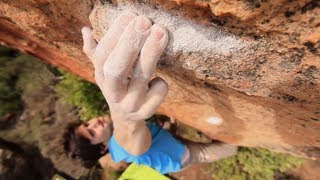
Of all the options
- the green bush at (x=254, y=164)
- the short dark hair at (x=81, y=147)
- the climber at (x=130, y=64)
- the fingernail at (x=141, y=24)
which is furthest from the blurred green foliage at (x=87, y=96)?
the fingernail at (x=141, y=24)

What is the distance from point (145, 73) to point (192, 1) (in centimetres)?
23

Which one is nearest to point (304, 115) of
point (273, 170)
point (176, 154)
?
point (176, 154)

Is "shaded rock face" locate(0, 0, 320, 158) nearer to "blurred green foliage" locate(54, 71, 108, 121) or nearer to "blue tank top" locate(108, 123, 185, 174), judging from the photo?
"blue tank top" locate(108, 123, 185, 174)

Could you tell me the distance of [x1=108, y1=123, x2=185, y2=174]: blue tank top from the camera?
2.13m

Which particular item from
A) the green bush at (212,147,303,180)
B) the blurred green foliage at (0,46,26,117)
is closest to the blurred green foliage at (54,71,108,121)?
the blurred green foliage at (0,46,26,117)

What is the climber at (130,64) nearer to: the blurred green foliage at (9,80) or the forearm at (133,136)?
the forearm at (133,136)

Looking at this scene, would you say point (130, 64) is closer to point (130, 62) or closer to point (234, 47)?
point (130, 62)

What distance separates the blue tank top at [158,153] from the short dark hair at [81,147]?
848 mm

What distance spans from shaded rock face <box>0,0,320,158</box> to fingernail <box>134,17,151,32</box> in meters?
0.05

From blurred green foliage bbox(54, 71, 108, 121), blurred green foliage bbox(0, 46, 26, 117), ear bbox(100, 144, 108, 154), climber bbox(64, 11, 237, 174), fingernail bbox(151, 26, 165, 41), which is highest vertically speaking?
fingernail bbox(151, 26, 165, 41)

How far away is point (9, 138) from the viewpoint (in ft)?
14.6

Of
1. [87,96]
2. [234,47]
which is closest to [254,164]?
[87,96]

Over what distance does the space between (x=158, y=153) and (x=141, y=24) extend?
1520mm

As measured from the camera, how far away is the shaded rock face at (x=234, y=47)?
0.82 metres
